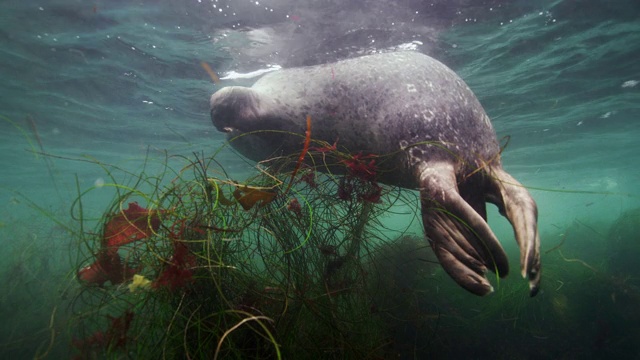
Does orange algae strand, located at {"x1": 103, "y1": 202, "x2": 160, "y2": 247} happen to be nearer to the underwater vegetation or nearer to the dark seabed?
the underwater vegetation

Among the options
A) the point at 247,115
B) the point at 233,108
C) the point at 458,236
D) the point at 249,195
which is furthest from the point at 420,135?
the point at 233,108

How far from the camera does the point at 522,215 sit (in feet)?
8.50

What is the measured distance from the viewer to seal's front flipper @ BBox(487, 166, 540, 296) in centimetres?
223

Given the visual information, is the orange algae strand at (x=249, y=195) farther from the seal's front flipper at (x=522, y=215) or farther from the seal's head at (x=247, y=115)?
the seal's front flipper at (x=522, y=215)

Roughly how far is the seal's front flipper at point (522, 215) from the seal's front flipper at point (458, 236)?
161 millimetres

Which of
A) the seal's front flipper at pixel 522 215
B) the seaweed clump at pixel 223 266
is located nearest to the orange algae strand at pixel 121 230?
the seaweed clump at pixel 223 266

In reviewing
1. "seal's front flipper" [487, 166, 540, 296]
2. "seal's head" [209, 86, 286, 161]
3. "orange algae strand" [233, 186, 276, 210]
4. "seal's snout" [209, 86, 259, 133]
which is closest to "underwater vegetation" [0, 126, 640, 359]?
"orange algae strand" [233, 186, 276, 210]

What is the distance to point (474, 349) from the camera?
7.32 m

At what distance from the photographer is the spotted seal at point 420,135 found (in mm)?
2383

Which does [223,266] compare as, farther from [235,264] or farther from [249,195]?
[235,264]

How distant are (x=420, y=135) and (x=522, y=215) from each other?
1.08 metres

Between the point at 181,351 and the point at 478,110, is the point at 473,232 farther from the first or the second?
the point at 181,351

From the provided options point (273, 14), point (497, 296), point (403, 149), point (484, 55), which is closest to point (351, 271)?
point (403, 149)

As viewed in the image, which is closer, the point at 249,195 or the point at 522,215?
the point at 249,195
